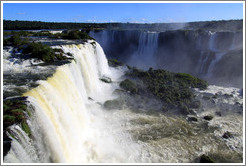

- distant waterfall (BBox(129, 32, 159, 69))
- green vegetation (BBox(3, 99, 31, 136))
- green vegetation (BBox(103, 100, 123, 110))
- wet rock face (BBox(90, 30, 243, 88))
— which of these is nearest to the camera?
green vegetation (BBox(3, 99, 31, 136))

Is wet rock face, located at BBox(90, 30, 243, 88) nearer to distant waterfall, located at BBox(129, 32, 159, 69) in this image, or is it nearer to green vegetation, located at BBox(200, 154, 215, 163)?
distant waterfall, located at BBox(129, 32, 159, 69)

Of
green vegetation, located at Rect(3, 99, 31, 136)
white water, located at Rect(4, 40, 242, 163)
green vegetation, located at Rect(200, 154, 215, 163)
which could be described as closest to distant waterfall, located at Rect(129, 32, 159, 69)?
white water, located at Rect(4, 40, 242, 163)

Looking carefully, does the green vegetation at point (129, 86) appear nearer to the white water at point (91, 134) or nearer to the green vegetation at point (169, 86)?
the green vegetation at point (169, 86)

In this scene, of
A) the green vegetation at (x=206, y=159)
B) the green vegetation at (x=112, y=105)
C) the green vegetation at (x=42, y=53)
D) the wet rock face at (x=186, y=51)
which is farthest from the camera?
the wet rock face at (x=186, y=51)

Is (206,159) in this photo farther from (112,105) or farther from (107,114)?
(112,105)

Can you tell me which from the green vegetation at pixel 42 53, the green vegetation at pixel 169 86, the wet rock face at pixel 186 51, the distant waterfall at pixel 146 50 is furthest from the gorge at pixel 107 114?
the distant waterfall at pixel 146 50

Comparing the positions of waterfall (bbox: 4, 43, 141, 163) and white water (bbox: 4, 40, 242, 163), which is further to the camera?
white water (bbox: 4, 40, 242, 163)

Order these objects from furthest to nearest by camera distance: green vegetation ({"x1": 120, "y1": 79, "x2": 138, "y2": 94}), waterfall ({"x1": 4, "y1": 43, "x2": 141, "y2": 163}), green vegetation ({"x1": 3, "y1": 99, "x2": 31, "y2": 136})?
green vegetation ({"x1": 120, "y1": 79, "x2": 138, "y2": 94})
waterfall ({"x1": 4, "y1": 43, "x2": 141, "y2": 163})
green vegetation ({"x1": 3, "y1": 99, "x2": 31, "y2": 136})

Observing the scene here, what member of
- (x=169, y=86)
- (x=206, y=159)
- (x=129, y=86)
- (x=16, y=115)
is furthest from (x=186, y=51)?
(x=16, y=115)

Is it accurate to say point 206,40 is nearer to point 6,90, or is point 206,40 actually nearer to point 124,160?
point 124,160
